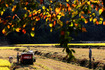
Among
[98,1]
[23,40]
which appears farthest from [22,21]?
[23,40]

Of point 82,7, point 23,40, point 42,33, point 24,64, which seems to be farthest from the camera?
point 42,33

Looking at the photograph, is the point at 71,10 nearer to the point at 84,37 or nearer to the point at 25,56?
the point at 25,56

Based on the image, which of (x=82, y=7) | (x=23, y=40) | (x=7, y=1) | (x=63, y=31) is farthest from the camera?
(x=23, y=40)

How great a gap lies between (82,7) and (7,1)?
2.33 m

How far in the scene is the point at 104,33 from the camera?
339 ft

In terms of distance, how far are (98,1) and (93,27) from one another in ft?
338

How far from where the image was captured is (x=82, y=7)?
580 centimetres

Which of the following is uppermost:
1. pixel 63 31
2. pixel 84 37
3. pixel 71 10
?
pixel 71 10

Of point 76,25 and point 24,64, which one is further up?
point 76,25

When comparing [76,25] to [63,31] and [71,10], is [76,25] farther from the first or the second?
[71,10]

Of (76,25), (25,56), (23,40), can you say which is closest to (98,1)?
(76,25)

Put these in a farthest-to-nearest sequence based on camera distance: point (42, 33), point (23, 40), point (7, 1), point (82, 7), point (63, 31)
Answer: point (42, 33) → point (23, 40) → point (7, 1) → point (82, 7) → point (63, 31)

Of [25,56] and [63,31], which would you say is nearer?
[63,31]

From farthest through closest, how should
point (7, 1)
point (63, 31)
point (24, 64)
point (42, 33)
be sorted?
1. point (42, 33)
2. point (24, 64)
3. point (7, 1)
4. point (63, 31)
